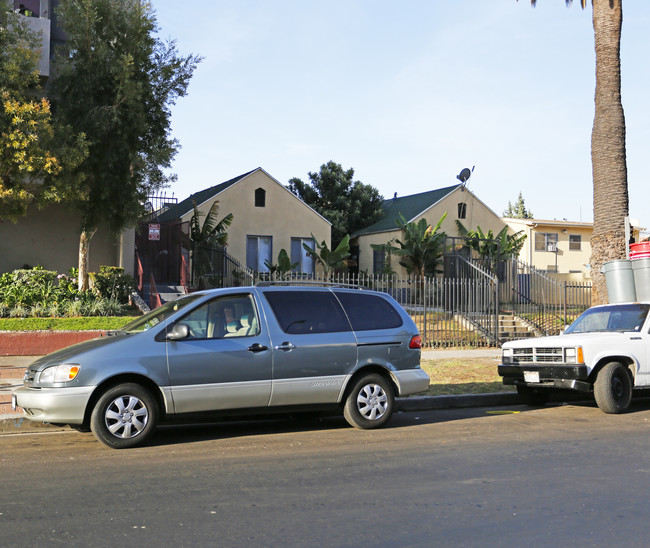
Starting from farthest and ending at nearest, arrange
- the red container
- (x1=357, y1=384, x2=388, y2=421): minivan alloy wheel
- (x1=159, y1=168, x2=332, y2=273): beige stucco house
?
(x1=159, y1=168, x2=332, y2=273): beige stucco house < the red container < (x1=357, y1=384, x2=388, y2=421): minivan alloy wheel

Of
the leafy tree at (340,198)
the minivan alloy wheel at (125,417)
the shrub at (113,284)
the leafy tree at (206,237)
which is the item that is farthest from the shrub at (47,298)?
the leafy tree at (340,198)

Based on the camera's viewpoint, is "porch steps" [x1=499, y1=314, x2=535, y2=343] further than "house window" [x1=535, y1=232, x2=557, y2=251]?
No

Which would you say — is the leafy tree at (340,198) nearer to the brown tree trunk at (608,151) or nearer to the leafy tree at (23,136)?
the brown tree trunk at (608,151)

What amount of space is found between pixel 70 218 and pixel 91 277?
324 cm

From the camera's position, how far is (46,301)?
604 inches

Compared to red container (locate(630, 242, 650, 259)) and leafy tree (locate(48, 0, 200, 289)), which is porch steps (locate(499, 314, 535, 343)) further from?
leafy tree (locate(48, 0, 200, 289))

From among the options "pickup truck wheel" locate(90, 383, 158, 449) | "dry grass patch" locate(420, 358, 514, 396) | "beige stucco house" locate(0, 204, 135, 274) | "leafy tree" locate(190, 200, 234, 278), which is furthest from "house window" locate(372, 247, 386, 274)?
"pickup truck wheel" locate(90, 383, 158, 449)

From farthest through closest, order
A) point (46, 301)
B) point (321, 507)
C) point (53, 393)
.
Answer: point (46, 301) < point (53, 393) < point (321, 507)

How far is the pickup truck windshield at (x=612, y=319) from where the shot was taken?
10633 mm

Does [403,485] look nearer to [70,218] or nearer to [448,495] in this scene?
[448,495]

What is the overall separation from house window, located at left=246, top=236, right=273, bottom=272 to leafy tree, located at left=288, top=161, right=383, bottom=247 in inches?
326

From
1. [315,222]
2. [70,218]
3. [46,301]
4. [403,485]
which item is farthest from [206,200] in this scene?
[403,485]

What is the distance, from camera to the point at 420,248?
97.9 feet

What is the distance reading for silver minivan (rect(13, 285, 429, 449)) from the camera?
717 centimetres
